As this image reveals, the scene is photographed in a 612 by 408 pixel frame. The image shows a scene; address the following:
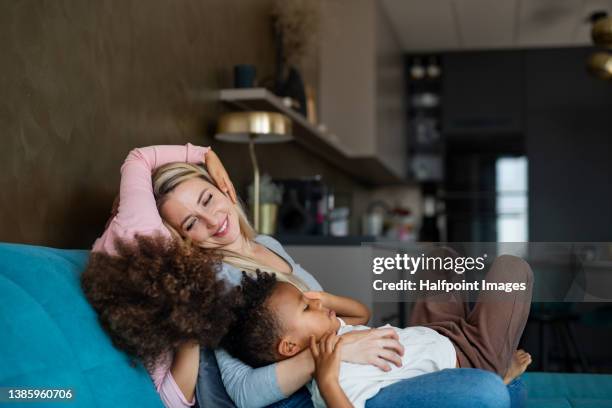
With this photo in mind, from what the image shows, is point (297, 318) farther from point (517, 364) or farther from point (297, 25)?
point (297, 25)

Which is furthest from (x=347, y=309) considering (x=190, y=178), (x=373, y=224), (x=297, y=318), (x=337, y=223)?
(x=373, y=224)

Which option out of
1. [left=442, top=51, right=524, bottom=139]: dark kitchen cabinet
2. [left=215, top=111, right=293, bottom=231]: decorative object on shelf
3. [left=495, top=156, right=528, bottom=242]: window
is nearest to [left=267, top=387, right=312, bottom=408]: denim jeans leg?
[left=215, top=111, right=293, bottom=231]: decorative object on shelf

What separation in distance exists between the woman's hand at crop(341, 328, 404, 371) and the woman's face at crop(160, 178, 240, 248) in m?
0.35

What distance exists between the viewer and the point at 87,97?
1.80 m

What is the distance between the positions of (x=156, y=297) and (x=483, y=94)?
5644mm

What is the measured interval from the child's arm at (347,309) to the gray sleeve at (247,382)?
0.26 m

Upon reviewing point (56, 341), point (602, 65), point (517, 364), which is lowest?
point (517, 364)

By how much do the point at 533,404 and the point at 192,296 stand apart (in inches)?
29.7

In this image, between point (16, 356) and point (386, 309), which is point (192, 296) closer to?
point (16, 356)

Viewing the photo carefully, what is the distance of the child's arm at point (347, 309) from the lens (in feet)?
4.54

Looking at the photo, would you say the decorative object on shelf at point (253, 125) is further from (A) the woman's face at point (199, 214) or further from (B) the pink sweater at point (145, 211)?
(A) the woman's face at point (199, 214)

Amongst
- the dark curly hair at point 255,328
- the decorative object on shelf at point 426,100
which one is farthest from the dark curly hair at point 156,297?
the decorative object on shelf at point 426,100

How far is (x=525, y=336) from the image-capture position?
4.30 feet

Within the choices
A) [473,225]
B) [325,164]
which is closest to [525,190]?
[473,225]
